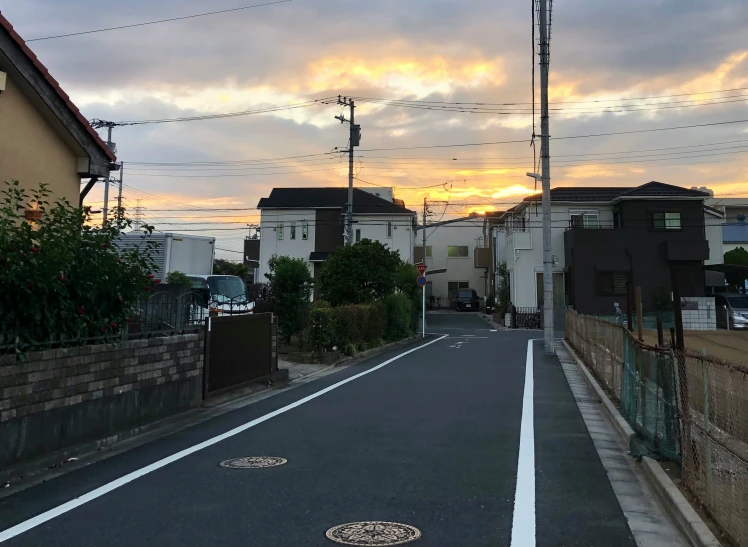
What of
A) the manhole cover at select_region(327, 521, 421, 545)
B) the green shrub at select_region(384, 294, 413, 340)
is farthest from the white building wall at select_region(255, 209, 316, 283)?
the manhole cover at select_region(327, 521, 421, 545)

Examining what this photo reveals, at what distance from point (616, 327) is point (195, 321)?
292 inches

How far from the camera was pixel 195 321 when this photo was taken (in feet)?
34.5

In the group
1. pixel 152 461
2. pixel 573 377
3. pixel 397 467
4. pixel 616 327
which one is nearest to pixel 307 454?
pixel 397 467

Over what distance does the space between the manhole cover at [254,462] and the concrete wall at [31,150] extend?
6.30 m

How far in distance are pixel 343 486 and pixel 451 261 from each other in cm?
6328

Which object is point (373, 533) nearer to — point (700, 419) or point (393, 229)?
point (700, 419)

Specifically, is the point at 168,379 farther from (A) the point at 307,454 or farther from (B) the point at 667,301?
(B) the point at 667,301

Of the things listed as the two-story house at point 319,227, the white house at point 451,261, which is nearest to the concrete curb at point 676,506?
the two-story house at point 319,227

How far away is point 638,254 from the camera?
37406 millimetres

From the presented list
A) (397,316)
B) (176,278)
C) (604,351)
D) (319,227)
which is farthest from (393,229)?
(604,351)

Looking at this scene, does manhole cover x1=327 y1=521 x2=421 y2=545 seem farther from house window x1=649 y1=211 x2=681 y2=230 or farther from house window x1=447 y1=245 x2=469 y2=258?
house window x1=447 y1=245 x2=469 y2=258

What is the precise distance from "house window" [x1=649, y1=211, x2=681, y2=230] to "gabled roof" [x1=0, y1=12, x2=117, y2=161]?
33679mm

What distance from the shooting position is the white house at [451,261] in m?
66.9

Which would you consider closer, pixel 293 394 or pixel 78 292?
pixel 78 292
